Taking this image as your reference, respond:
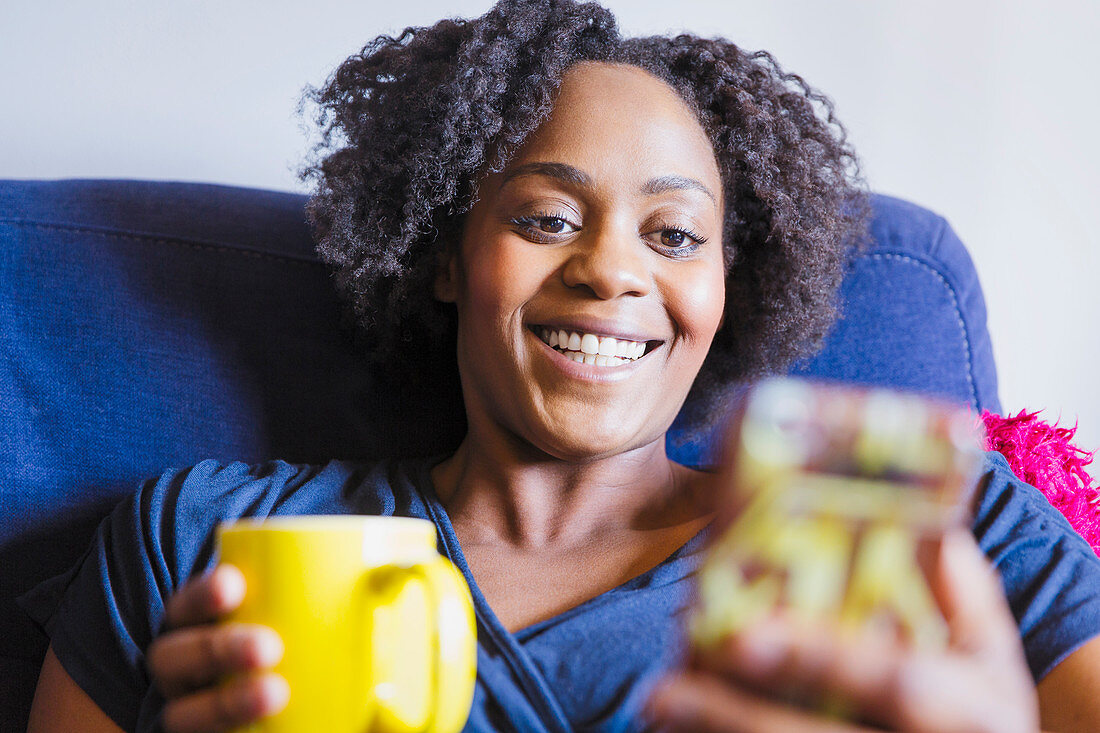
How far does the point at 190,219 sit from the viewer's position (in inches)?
46.6

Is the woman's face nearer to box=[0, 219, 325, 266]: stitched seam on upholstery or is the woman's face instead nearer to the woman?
the woman

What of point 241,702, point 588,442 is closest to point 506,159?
point 588,442

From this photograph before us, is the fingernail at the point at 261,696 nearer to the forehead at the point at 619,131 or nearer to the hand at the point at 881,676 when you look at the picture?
the hand at the point at 881,676

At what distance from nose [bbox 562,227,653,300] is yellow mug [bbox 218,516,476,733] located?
1.59 feet

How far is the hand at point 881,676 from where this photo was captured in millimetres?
390

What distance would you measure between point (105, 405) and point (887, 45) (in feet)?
4.41

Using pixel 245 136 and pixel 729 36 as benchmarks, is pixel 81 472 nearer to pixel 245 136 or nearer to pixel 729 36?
pixel 245 136

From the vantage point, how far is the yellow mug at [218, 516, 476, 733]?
48cm

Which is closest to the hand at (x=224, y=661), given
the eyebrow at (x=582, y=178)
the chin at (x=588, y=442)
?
A: the chin at (x=588, y=442)

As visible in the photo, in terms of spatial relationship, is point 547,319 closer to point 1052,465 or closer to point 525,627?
point 525,627

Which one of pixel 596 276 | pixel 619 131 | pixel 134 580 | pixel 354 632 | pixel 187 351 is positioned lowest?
pixel 134 580

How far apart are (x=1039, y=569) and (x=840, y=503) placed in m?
0.53

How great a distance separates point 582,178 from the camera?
0.96 meters

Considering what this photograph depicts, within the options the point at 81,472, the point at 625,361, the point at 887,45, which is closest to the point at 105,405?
the point at 81,472
